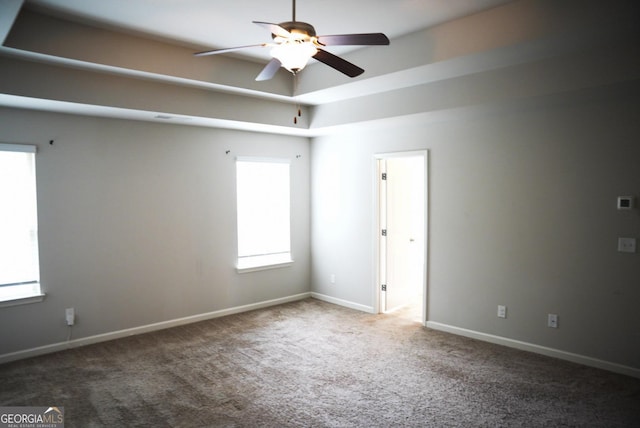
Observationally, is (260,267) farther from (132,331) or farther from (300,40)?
(300,40)

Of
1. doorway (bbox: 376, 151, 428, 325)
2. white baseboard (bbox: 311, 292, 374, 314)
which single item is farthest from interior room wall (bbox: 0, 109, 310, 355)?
doorway (bbox: 376, 151, 428, 325)

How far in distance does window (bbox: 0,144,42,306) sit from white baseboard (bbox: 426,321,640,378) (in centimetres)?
428

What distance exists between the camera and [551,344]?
3.95 m

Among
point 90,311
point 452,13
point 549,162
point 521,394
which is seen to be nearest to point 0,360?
point 90,311

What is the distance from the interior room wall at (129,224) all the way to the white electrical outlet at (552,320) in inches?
136

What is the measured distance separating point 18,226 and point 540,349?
5.19 metres

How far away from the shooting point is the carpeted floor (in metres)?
2.96

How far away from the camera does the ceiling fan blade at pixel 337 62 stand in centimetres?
254

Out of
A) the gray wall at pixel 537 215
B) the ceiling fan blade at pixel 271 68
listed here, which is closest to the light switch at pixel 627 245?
the gray wall at pixel 537 215

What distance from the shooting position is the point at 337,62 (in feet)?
8.66

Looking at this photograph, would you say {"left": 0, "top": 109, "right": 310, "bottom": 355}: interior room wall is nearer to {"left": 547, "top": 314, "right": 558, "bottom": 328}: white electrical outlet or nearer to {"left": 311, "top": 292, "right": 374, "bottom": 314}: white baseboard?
→ {"left": 311, "top": 292, "right": 374, "bottom": 314}: white baseboard

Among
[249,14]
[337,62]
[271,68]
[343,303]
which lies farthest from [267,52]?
[343,303]

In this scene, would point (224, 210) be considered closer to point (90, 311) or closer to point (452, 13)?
point (90, 311)

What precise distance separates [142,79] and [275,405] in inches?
127
